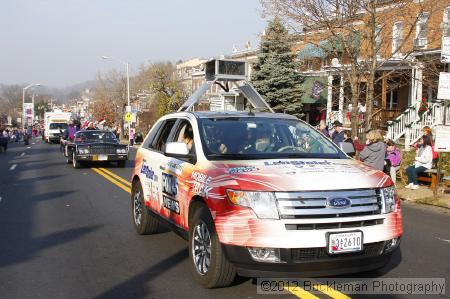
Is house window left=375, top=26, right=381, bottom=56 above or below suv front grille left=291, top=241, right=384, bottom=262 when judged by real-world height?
above

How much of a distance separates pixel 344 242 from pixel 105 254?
3.36 metres

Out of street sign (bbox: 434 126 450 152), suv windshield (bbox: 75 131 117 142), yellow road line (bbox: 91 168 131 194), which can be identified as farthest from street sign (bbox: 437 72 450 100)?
suv windshield (bbox: 75 131 117 142)

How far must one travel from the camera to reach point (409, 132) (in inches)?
787

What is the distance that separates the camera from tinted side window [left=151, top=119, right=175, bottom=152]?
6.99m

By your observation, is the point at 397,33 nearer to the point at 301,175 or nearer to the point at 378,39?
the point at 378,39

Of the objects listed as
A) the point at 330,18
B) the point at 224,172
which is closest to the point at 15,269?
the point at 224,172

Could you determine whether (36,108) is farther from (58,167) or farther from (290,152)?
(290,152)

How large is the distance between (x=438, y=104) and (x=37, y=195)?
14772mm

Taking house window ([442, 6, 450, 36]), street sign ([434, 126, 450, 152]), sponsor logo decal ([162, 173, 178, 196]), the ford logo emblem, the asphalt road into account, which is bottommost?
the asphalt road

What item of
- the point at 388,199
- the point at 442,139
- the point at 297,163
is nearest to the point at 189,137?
the point at 297,163

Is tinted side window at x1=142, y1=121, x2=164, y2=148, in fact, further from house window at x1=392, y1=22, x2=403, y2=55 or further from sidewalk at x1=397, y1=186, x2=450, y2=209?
house window at x1=392, y1=22, x2=403, y2=55

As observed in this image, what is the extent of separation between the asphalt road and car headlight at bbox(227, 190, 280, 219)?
938 millimetres

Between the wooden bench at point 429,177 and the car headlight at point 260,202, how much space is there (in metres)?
9.04

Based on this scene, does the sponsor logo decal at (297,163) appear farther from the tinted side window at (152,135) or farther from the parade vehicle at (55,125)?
the parade vehicle at (55,125)
